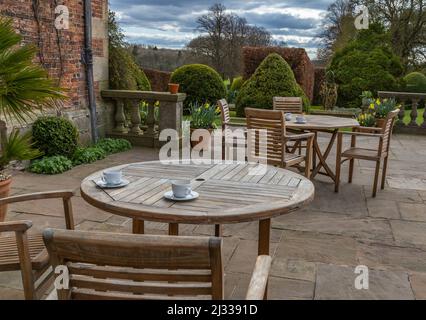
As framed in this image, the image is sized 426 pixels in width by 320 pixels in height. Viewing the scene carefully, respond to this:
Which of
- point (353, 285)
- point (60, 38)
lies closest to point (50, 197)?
point (353, 285)

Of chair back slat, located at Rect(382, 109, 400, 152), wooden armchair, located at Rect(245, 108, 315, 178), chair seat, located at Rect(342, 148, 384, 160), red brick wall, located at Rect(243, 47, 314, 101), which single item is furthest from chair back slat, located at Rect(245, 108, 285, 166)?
red brick wall, located at Rect(243, 47, 314, 101)

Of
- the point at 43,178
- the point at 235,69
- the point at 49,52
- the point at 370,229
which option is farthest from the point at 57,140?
the point at 235,69

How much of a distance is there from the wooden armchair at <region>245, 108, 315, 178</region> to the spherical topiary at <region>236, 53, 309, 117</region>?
531cm

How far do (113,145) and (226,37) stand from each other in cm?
1177

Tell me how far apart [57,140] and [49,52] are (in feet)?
3.72

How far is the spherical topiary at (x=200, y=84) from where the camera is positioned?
10.6m

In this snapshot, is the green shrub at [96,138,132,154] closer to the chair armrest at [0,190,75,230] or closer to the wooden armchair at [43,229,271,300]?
the chair armrest at [0,190,75,230]

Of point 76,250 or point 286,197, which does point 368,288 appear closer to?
point 286,197

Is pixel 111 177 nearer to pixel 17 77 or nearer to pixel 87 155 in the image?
pixel 17 77

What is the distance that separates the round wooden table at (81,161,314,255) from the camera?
177 centimetres

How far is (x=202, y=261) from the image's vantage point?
3.86ft

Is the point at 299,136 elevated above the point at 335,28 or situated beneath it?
situated beneath

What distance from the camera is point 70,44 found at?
567cm

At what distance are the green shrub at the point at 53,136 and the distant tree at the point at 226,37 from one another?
12.0 metres
